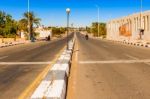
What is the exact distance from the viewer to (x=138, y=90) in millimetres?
10023

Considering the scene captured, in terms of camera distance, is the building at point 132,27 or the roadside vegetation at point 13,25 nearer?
the building at point 132,27

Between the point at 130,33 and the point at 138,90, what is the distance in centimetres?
7509

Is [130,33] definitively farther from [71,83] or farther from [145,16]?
[71,83]

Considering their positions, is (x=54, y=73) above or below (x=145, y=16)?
below

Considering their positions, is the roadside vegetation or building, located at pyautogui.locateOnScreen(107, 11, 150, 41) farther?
the roadside vegetation

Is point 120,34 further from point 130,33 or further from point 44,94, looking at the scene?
point 44,94

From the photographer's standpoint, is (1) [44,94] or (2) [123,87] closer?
(1) [44,94]

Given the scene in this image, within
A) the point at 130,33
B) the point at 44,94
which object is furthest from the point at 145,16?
the point at 44,94

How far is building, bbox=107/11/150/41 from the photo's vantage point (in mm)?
70375

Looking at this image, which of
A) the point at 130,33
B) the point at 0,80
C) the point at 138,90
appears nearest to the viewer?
the point at 138,90

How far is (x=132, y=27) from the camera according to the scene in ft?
272

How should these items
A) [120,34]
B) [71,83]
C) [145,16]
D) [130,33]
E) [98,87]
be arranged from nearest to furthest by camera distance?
1. [98,87]
2. [71,83]
3. [145,16]
4. [130,33]
5. [120,34]

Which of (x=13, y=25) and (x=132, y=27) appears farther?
(x=13, y=25)

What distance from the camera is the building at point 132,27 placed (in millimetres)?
70375
